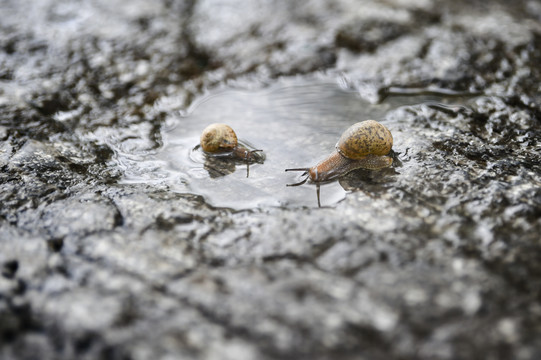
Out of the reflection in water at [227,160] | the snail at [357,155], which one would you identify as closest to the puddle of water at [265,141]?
the reflection in water at [227,160]

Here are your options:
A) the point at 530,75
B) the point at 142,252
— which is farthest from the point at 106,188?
the point at 530,75

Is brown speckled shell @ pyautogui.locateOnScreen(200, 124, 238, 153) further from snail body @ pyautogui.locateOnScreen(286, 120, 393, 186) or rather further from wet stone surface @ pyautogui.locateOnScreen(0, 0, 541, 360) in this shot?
snail body @ pyautogui.locateOnScreen(286, 120, 393, 186)

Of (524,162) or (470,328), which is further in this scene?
(524,162)

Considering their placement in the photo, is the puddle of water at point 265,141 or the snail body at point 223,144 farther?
the snail body at point 223,144

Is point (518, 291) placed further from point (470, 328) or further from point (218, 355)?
point (218, 355)

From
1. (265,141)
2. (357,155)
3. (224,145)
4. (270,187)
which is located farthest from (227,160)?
(357,155)

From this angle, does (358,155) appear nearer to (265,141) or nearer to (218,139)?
(265,141)

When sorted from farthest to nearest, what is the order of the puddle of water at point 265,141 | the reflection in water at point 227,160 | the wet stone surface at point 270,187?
the reflection in water at point 227,160, the puddle of water at point 265,141, the wet stone surface at point 270,187

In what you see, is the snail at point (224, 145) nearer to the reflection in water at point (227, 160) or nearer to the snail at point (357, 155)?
the reflection in water at point (227, 160)
